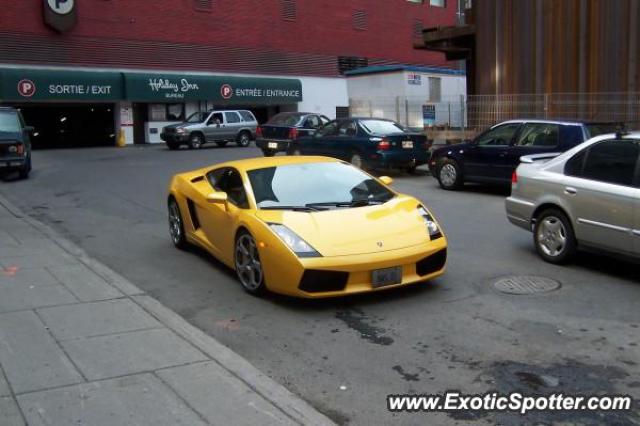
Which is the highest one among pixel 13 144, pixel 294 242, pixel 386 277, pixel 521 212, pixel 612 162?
pixel 13 144

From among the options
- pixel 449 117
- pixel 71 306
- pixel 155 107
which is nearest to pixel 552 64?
pixel 449 117

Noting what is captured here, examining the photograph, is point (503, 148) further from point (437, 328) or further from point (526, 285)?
point (437, 328)

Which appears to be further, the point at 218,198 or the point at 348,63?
the point at 348,63

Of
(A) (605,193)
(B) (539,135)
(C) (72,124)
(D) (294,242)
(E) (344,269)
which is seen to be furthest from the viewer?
(C) (72,124)

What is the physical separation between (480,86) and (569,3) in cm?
351

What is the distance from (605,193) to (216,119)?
26538mm

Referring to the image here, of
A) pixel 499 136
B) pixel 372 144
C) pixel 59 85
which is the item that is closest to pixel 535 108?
pixel 372 144

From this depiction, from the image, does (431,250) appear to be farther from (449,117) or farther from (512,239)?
(449,117)

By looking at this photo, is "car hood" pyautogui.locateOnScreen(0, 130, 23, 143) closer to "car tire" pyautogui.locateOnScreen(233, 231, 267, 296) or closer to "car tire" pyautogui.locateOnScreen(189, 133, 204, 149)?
"car tire" pyautogui.locateOnScreen(233, 231, 267, 296)

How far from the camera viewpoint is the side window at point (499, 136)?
13414 millimetres

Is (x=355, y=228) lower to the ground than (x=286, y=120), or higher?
lower

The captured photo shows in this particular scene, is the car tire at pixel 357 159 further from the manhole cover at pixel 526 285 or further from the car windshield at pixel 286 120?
the manhole cover at pixel 526 285

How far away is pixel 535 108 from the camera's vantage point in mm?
19016

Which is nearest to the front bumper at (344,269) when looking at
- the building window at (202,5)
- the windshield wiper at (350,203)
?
the windshield wiper at (350,203)
